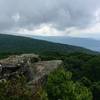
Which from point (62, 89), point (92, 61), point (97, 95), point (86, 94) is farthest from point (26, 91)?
point (92, 61)

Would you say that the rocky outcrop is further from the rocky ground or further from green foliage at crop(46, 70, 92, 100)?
green foliage at crop(46, 70, 92, 100)

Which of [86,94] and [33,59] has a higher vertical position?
[33,59]

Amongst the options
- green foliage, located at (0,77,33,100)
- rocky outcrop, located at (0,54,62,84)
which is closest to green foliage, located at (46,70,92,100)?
rocky outcrop, located at (0,54,62,84)

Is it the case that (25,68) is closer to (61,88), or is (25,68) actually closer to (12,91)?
(12,91)

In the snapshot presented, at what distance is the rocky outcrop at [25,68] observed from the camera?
137 feet

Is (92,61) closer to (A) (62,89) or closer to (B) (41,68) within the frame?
(A) (62,89)

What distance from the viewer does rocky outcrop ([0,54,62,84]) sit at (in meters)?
41.9

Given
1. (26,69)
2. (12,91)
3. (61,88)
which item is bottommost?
(61,88)

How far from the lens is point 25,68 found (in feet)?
144

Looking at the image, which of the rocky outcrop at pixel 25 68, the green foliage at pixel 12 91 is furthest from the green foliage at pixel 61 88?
the green foliage at pixel 12 91

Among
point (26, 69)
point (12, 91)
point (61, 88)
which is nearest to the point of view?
point (12, 91)

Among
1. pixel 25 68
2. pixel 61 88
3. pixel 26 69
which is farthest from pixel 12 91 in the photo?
pixel 61 88

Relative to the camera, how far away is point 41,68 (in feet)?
150

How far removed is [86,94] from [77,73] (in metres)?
51.4
